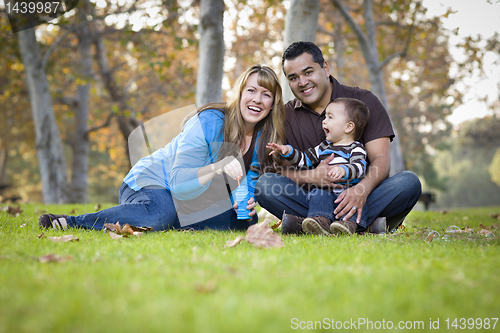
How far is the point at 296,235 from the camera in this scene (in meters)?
3.33

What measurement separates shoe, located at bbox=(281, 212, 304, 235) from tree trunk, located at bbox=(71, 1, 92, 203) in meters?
12.0

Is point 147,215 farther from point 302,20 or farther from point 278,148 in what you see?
point 302,20

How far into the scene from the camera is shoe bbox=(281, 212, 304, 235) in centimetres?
331

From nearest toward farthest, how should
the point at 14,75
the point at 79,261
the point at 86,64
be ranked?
the point at 79,261
the point at 14,75
the point at 86,64

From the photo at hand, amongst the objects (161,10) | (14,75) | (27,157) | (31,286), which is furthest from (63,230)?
(27,157)

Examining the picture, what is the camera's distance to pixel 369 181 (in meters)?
3.51

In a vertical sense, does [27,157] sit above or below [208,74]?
below

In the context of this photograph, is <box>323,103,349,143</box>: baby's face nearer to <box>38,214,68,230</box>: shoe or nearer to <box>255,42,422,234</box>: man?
<box>255,42,422,234</box>: man

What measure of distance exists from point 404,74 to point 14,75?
16630 millimetres

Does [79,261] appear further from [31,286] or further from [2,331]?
→ [2,331]

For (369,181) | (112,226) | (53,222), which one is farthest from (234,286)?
(53,222)

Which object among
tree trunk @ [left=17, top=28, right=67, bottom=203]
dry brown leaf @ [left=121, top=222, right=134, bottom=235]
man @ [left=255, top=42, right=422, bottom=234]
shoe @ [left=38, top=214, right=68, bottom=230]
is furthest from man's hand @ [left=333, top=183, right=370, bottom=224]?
tree trunk @ [left=17, top=28, right=67, bottom=203]

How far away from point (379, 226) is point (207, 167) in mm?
1741

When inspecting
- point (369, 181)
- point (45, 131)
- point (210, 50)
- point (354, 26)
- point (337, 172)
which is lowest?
point (369, 181)
